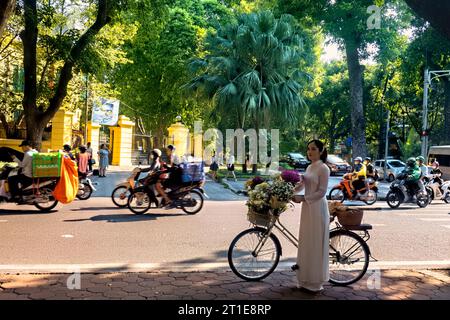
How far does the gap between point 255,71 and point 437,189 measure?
456 inches

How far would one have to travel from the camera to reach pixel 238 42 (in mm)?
24062

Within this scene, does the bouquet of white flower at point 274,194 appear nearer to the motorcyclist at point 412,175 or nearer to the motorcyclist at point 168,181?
the motorcyclist at point 168,181

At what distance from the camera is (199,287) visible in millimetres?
4996

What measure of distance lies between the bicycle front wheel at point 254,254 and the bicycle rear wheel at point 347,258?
68cm

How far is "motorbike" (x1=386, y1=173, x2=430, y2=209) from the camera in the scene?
13.9 m

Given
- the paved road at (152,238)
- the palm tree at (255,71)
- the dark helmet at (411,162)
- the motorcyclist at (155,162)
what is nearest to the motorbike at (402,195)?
the dark helmet at (411,162)

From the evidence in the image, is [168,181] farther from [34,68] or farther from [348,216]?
[34,68]

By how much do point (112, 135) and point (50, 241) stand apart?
1074 inches

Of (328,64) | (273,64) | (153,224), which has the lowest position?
(153,224)

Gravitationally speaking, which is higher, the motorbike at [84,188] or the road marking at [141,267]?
the motorbike at [84,188]

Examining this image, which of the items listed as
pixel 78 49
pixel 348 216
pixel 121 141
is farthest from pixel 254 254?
pixel 121 141

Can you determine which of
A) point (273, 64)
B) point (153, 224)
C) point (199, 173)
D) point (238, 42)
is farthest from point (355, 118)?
point (153, 224)

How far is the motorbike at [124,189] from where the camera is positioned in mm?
11305

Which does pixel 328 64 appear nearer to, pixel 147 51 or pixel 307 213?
pixel 147 51
